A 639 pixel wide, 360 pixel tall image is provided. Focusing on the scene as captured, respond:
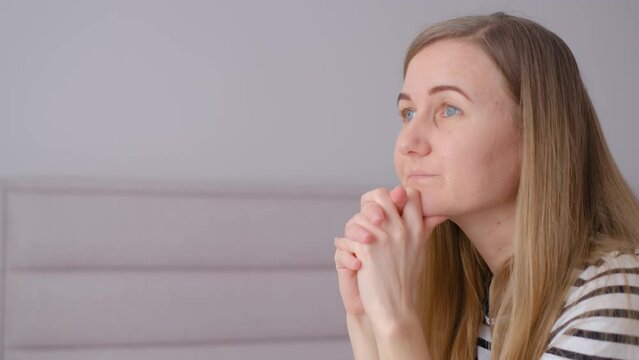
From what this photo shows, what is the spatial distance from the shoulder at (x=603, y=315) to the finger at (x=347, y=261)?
0.29m

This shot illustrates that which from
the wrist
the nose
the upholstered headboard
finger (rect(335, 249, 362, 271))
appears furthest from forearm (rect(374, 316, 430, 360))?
the upholstered headboard

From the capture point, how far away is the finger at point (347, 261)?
1085 mm

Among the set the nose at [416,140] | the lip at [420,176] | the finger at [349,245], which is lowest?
the finger at [349,245]

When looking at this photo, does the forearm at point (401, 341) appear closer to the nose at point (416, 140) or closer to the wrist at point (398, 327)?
the wrist at point (398, 327)

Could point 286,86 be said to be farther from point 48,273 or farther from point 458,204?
point 458,204

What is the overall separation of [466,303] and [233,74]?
1.11m

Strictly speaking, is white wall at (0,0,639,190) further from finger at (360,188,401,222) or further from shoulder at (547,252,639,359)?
shoulder at (547,252,639,359)

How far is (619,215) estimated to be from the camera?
41.2 inches

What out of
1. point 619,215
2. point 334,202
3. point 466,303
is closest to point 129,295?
point 334,202

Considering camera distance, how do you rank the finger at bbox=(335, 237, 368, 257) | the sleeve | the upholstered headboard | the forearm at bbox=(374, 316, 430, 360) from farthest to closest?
1. the upholstered headboard
2. the finger at bbox=(335, 237, 368, 257)
3. the forearm at bbox=(374, 316, 430, 360)
4. the sleeve

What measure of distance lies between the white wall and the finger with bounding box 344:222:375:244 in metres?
1.03

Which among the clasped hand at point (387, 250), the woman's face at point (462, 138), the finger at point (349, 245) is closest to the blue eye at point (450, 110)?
the woman's face at point (462, 138)

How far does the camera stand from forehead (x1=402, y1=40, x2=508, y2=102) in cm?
105

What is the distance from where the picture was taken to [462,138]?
1044mm
